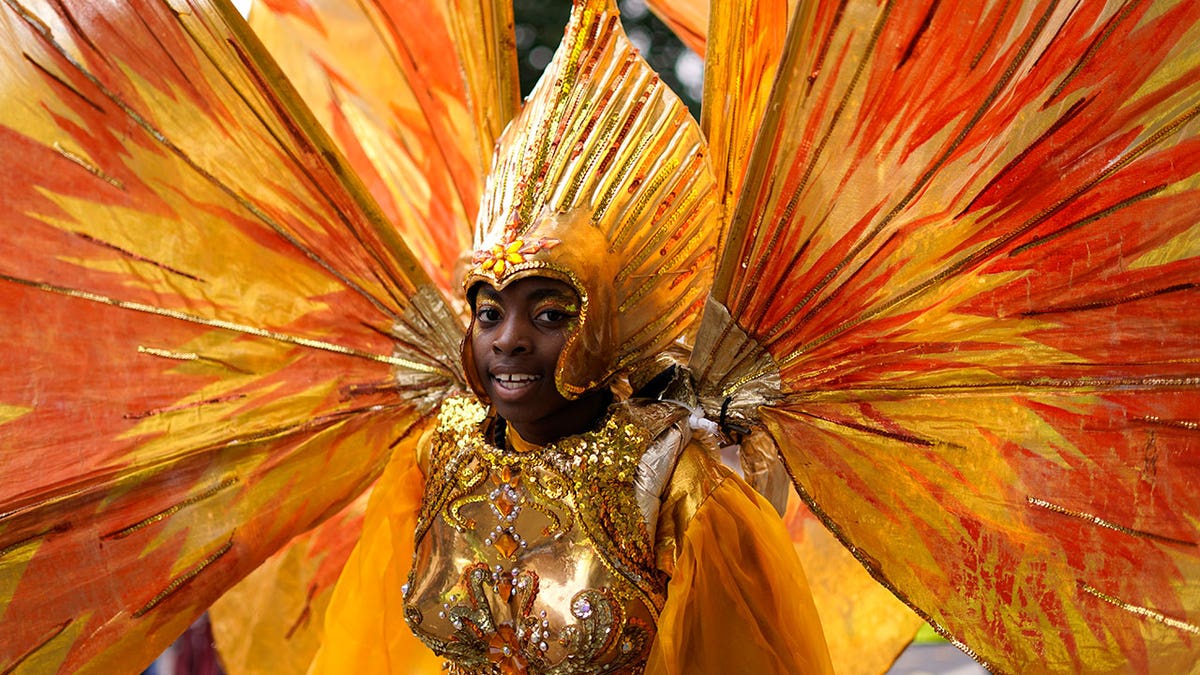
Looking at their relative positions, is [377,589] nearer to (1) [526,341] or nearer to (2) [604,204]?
(1) [526,341]

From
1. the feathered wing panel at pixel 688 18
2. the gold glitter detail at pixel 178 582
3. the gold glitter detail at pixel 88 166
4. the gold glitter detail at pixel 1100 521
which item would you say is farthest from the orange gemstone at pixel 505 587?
the feathered wing panel at pixel 688 18

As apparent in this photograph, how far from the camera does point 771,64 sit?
109 inches

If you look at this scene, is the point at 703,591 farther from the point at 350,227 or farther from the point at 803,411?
the point at 350,227

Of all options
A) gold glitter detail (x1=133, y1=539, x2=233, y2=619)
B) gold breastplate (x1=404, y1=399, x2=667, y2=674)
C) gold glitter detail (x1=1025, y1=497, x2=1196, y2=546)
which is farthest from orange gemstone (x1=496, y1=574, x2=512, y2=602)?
gold glitter detail (x1=1025, y1=497, x2=1196, y2=546)

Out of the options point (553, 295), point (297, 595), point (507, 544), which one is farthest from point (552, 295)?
point (297, 595)

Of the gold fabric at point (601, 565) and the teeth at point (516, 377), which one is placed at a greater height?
the teeth at point (516, 377)

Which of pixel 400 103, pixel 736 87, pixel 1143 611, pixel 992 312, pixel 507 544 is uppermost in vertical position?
pixel 400 103

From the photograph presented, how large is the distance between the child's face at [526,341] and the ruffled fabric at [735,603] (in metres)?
0.35

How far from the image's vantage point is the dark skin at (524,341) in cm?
239

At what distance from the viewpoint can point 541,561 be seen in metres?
2.48

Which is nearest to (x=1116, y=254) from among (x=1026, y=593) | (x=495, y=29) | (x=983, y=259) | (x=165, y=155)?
(x=983, y=259)

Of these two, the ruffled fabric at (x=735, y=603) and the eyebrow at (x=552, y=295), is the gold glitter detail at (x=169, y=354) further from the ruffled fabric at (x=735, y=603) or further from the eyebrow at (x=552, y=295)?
the ruffled fabric at (x=735, y=603)

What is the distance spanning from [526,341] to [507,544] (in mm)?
389

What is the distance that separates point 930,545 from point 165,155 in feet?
5.37
